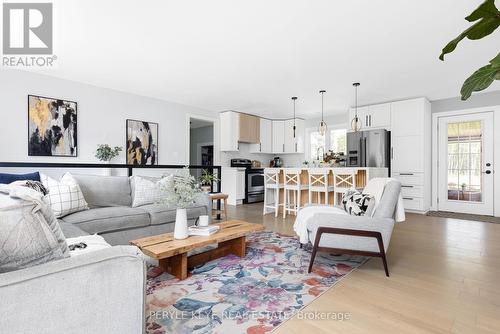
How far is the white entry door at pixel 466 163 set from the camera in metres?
4.98

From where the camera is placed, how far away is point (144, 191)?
3.33 metres

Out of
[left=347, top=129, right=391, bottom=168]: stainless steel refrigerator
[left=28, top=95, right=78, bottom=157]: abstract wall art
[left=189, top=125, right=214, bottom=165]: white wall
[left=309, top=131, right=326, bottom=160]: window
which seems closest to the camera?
[left=28, top=95, right=78, bottom=157]: abstract wall art

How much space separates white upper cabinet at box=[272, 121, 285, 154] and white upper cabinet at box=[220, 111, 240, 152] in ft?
4.85

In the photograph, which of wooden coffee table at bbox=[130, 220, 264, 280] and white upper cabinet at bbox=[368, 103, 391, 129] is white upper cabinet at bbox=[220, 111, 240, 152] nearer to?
white upper cabinet at bbox=[368, 103, 391, 129]

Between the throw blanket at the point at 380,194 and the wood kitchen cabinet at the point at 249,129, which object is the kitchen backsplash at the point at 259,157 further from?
the throw blanket at the point at 380,194

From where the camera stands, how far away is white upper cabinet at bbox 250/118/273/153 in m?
7.28

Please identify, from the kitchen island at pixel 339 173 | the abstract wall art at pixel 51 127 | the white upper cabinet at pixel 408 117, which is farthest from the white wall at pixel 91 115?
the white upper cabinet at pixel 408 117

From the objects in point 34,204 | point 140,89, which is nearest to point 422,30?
point 34,204

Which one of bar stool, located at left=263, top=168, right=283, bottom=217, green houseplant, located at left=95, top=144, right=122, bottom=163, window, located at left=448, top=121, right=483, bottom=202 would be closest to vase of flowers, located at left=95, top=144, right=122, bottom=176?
green houseplant, located at left=95, top=144, right=122, bottom=163

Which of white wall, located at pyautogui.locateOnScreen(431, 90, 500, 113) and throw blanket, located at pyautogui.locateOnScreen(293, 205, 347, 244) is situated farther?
white wall, located at pyautogui.locateOnScreen(431, 90, 500, 113)

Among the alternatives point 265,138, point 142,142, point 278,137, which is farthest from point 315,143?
point 142,142

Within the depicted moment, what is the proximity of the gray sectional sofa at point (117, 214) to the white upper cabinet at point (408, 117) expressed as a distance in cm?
431

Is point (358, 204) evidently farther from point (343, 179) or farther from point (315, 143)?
point (315, 143)

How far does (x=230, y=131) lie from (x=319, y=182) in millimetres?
2782
